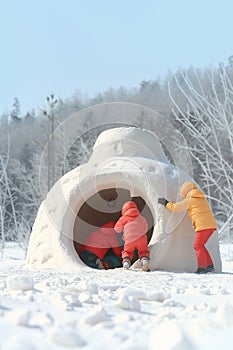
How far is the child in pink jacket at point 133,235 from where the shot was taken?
15.7 feet

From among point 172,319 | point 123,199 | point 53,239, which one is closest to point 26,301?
point 172,319

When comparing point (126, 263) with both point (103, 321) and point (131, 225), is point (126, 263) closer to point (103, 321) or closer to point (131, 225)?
point (131, 225)

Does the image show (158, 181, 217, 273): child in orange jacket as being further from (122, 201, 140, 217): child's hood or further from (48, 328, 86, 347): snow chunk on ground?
(48, 328, 86, 347): snow chunk on ground

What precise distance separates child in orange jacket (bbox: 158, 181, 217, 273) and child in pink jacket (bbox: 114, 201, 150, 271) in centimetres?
38

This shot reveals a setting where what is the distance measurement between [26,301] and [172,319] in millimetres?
644

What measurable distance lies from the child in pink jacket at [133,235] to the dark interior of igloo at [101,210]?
91 centimetres

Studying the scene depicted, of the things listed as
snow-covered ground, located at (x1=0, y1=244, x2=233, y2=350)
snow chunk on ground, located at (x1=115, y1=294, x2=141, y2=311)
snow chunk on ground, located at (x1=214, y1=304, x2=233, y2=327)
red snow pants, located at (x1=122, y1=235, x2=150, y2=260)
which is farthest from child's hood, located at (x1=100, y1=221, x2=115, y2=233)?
snow chunk on ground, located at (x1=214, y1=304, x2=233, y2=327)

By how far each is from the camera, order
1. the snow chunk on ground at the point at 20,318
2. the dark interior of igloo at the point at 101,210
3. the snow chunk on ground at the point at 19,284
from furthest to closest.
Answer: the dark interior of igloo at the point at 101,210 → the snow chunk on ground at the point at 19,284 → the snow chunk on ground at the point at 20,318

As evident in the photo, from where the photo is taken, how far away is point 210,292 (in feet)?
8.72

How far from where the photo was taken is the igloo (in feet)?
16.2

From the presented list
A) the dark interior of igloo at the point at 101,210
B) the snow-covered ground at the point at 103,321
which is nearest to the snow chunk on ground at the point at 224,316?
the snow-covered ground at the point at 103,321

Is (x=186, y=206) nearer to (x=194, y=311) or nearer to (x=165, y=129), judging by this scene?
(x=194, y=311)

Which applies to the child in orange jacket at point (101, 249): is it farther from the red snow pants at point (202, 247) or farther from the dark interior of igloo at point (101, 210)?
the red snow pants at point (202, 247)

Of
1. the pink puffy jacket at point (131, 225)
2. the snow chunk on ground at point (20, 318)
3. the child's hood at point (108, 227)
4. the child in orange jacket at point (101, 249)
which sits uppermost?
the snow chunk on ground at point (20, 318)
